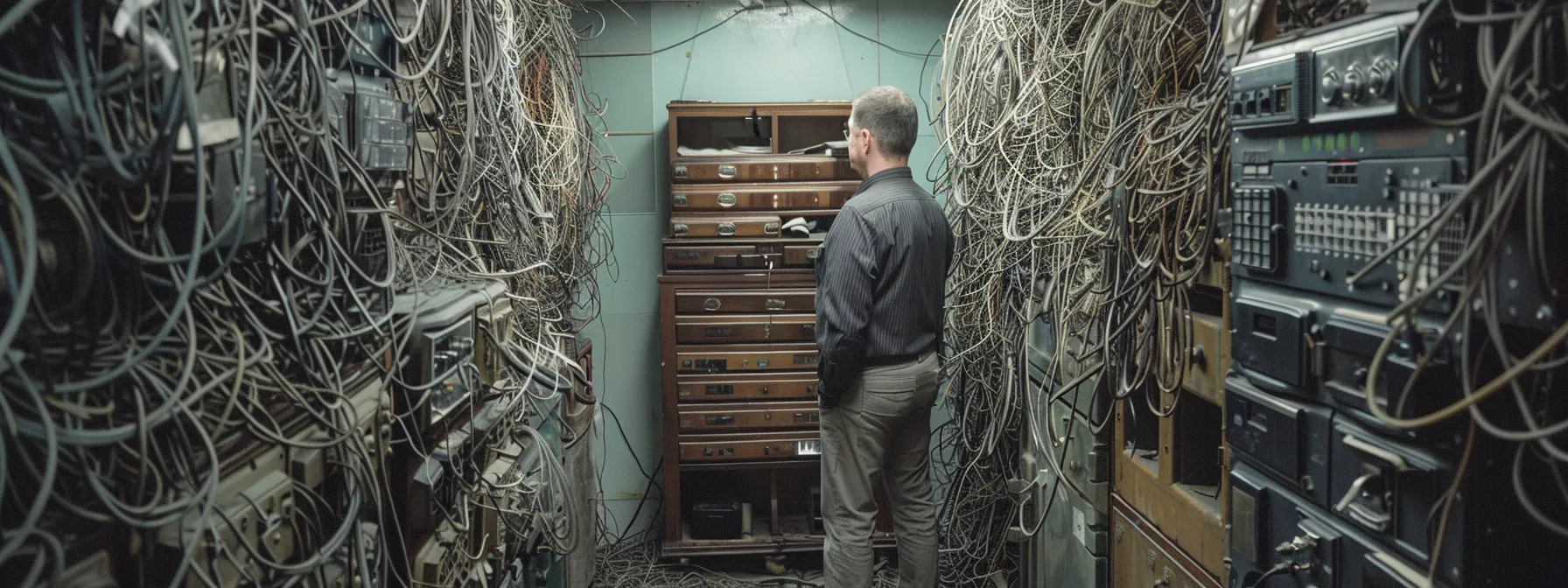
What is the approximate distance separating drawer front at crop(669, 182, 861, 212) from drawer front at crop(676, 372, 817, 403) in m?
0.69

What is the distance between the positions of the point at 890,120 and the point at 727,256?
134 cm

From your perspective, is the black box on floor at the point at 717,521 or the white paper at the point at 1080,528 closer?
the white paper at the point at 1080,528

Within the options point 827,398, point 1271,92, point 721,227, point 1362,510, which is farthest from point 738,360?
point 1362,510

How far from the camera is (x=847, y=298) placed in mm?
2994

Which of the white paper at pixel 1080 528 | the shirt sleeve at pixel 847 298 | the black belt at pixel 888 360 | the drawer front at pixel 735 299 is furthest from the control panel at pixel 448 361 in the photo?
the drawer front at pixel 735 299

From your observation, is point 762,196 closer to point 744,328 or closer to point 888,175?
point 744,328

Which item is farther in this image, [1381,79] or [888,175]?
[888,175]

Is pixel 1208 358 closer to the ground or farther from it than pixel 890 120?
closer to the ground

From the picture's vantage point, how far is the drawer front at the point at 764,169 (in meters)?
4.34

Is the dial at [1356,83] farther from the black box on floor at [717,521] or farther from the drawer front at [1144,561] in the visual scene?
the black box on floor at [717,521]

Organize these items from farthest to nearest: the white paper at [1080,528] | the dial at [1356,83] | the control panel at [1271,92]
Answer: the white paper at [1080,528] → the control panel at [1271,92] → the dial at [1356,83]

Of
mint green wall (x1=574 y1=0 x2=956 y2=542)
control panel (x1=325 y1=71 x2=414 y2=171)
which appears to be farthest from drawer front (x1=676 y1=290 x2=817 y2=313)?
control panel (x1=325 y1=71 x2=414 y2=171)

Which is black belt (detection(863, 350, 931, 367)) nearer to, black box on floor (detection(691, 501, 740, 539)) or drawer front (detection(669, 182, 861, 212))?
drawer front (detection(669, 182, 861, 212))

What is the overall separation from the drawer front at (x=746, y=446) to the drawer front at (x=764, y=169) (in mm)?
1054
